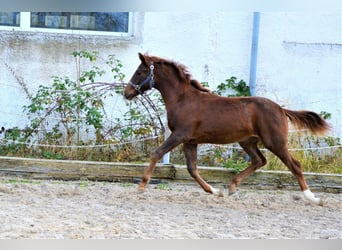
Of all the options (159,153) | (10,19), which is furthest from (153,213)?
(10,19)

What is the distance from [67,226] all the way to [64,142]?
14.4 feet

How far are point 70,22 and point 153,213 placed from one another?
474 cm

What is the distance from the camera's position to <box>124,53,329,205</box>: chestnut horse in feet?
21.5

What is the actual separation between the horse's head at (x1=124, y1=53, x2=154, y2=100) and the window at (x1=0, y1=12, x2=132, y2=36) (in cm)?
282

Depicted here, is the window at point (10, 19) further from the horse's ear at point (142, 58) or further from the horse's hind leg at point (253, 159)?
the horse's hind leg at point (253, 159)

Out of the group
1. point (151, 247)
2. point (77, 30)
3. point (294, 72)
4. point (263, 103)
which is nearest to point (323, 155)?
point (294, 72)

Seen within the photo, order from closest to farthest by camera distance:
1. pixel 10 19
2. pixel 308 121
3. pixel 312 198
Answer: pixel 312 198 < pixel 308 121 < pixel 10 19

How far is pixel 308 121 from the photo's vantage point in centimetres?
682

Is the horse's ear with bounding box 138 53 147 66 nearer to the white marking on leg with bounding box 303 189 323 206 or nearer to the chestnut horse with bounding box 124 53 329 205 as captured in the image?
the chestnut horse with bounding box 124 53 329 205

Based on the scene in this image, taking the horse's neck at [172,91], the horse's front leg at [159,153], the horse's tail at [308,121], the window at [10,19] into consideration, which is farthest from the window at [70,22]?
the horse's tail at [308,121]

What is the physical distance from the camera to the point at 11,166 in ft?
25.9

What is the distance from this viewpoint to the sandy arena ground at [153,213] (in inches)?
183

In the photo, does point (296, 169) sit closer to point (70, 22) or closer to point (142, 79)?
point (142, 79)

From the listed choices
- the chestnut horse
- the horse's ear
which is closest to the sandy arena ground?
the chestnut horse
